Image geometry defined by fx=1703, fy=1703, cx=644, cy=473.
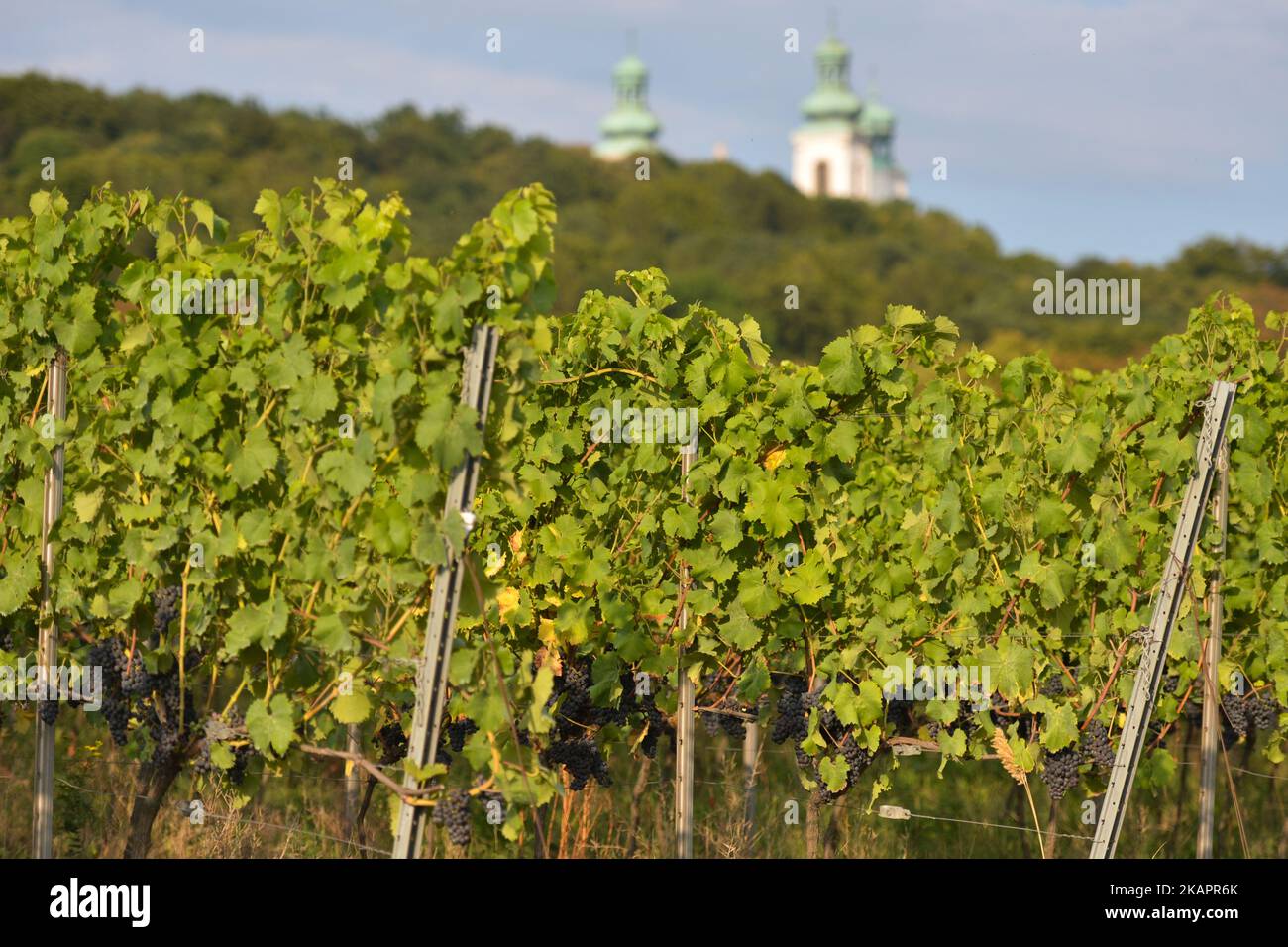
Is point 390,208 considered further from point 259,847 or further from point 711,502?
point 259,847

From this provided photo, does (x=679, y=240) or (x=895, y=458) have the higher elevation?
(x=679, y=240)

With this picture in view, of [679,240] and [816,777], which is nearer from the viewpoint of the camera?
[816,777]

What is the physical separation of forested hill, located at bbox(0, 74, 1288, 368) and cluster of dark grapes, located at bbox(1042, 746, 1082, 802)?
4253cm

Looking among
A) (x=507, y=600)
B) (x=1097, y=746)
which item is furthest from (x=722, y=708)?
(x=1097, y=746)

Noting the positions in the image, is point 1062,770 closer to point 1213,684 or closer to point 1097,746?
point 1097,746

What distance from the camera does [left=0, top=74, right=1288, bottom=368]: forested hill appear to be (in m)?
58.6

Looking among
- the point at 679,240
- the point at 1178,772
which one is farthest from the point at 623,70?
the point at 1178,772

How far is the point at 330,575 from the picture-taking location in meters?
5.64

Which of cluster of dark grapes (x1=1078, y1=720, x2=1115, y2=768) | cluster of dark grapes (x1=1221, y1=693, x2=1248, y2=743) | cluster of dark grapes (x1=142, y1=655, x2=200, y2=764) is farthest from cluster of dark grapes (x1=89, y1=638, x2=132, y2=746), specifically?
cluster of dark grapes (x1=1221, y1=693, x2=1248, y2=743)

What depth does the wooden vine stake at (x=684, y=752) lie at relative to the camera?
6723mm

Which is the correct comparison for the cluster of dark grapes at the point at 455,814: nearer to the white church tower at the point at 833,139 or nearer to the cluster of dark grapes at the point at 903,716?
the cluster of dark grapes at the point at 903,716

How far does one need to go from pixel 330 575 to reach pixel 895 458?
123 inches

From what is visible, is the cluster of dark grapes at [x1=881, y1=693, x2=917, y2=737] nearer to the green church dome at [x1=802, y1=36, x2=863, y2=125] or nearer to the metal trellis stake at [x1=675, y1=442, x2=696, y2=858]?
the metal trellis stake at [x1=675, y1=442, x2=696, y2=858]

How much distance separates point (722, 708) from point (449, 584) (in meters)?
2.60
